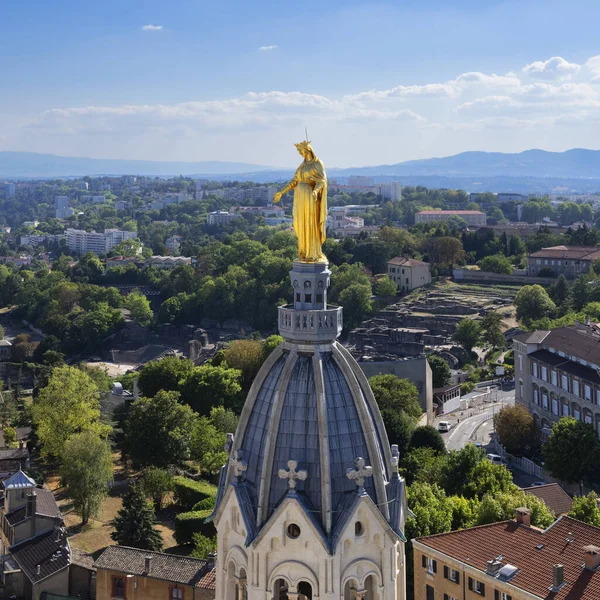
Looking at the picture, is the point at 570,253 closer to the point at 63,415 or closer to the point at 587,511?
the point at 63,415

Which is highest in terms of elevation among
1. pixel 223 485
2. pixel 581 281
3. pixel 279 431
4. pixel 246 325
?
pixel 279 431

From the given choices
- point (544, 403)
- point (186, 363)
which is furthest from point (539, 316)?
point (186, 363)

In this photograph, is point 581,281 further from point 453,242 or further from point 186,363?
point 186,363

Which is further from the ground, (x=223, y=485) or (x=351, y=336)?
(x=223, y=485)

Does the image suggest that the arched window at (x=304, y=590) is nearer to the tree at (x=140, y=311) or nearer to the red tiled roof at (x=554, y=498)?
the red tiled roof at (x=554, y=498)

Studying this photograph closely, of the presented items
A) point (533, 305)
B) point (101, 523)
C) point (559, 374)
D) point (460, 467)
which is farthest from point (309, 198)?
point (533, 305)

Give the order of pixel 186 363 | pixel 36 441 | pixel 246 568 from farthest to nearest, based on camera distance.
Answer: pixel 186 363
pixel 36 441
pixel 246 568

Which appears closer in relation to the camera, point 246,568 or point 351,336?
point 246,568

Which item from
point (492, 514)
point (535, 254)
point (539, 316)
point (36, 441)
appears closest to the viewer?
point (492, 514)
